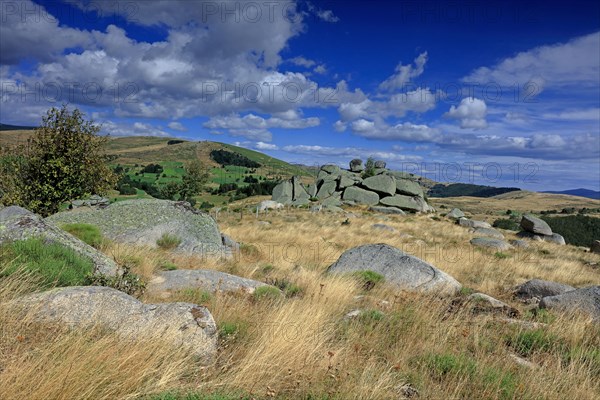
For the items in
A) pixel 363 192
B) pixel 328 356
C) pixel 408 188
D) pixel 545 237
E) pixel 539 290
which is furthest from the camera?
pixel 408 188

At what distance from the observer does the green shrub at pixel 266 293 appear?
731 cm

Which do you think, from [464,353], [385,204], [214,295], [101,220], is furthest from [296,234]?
[385,204]

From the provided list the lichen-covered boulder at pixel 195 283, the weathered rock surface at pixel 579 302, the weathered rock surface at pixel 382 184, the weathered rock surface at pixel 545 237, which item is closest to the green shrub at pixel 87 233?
the lichen-covered boulder at pixel 195 283

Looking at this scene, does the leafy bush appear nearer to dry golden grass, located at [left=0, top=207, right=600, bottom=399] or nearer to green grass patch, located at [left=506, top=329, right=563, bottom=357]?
green grass patch, located at [left=506, top=329, right=563, bottom=357]

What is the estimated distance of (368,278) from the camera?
10.6 metres

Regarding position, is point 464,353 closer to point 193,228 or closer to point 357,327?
point 357,327

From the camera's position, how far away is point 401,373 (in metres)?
4.57

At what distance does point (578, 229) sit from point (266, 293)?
7062cm

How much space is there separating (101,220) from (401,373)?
12711 millimetres

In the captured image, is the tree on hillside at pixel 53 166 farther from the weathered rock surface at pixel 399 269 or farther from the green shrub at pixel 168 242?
the weathered rock surface at pixel 399 269

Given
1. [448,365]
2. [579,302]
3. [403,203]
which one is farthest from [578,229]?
[448,365]

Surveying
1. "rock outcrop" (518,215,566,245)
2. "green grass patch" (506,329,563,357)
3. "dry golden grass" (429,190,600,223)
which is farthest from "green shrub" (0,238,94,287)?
"dry golden grass" (429,190,600,223)

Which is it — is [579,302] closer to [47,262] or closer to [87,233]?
[47,262]

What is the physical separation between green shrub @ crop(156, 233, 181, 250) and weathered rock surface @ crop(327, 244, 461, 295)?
560 cm
